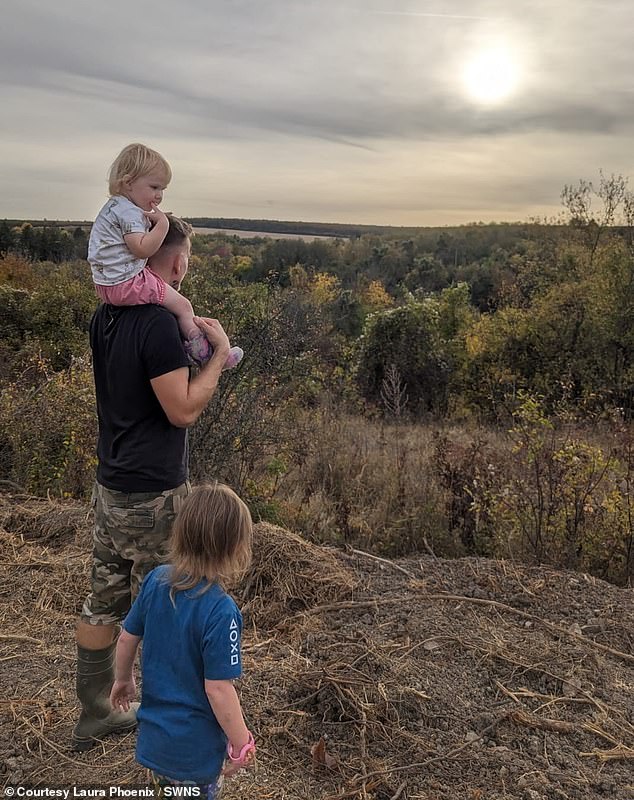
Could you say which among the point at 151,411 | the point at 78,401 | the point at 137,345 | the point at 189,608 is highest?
the point at 137,345

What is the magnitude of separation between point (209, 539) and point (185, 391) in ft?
1.84

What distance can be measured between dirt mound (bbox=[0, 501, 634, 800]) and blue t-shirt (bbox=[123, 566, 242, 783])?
2.91 ft

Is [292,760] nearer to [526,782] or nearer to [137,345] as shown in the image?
[526,782]

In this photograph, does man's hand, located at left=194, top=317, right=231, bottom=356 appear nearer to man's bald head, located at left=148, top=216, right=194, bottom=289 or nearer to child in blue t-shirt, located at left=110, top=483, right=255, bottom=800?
man's bald head, located at left=148, top=216, right=194, bottom=289

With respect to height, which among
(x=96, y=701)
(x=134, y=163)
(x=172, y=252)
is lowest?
(x=96, y=701)

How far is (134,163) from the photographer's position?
7.14ft

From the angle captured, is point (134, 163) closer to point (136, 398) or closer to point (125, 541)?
point (136, 398)

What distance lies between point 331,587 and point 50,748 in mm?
1867

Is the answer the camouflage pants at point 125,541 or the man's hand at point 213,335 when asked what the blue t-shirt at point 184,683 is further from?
the man's hand at point 213,335

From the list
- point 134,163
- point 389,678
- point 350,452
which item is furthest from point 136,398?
point 350,452

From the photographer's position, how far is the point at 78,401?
622 centimetres

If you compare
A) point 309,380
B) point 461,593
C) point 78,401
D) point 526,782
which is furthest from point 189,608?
point 309,380

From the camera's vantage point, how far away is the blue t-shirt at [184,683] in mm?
1729

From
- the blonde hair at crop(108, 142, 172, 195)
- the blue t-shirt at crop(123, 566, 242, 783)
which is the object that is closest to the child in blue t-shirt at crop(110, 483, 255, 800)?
the blue t-shirt at crop(123, 566, 242, 783)
